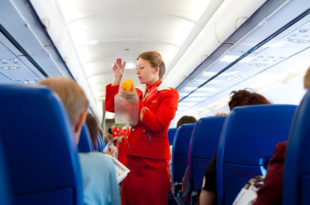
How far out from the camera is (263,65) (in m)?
6.57

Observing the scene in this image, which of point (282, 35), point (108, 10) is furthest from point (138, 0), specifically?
point (282, 35)

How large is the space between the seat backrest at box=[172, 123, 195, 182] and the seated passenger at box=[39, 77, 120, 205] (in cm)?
186

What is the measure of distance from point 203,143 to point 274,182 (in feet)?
4.05

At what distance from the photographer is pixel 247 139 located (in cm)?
169

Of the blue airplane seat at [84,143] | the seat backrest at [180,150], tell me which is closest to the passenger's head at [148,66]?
the seat backrest at [180,150]

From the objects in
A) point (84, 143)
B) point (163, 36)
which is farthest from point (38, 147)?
point (163, 36)

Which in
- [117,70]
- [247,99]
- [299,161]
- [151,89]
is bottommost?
[299,161]

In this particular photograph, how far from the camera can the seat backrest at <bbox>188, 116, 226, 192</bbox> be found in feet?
7.23

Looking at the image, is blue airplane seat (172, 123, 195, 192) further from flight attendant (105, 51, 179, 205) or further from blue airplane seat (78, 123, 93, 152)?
blue airplane seat (78, 123, 93, 152)

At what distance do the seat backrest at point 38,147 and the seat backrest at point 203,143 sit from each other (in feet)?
4.60

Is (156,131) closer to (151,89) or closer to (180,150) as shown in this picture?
(151,89)

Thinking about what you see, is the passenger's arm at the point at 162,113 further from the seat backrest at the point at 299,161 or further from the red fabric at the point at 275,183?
the seat backrest at the point at 299,161

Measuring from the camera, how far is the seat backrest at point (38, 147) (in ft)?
2.77

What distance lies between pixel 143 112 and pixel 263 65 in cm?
507
